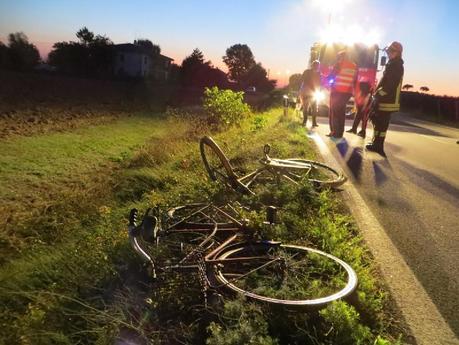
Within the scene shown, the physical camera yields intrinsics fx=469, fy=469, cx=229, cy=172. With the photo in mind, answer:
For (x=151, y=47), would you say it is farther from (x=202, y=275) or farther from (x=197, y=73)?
(x=202, y=275)

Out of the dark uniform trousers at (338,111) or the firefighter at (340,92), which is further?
the dark uniform trousers at (338,111)

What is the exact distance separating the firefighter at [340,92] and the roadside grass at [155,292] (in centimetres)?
582

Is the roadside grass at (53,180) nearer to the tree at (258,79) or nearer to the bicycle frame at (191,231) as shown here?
the bicycle frame at (191,231)

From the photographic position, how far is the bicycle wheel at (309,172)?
631 centimetres

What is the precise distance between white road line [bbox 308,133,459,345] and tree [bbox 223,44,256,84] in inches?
4081

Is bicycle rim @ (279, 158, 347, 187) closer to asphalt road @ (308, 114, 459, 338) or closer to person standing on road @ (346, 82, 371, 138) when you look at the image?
asphalt road @ (308, 114, 459, 338)

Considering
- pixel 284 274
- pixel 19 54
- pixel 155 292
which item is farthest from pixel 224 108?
pixel 19 54

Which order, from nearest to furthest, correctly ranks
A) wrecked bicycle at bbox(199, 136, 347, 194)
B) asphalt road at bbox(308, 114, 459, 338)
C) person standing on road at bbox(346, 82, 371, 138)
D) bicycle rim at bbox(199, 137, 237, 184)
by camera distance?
asphalt road at bbox(308, 114, 459, 338) → bicycle rim at bbox(199, 137, 237, 184) → wrecked bicycle at bbox(199, 136, 347, 194) → person standing on road at bbox(346, 82, 371, 138)

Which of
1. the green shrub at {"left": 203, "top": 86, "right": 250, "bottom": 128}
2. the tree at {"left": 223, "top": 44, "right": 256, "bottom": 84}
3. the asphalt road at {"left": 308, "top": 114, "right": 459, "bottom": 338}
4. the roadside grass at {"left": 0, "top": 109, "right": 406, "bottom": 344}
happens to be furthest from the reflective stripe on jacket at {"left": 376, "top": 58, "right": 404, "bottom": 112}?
the tree at {"left": 223, "top": 44, "right": 256, "bottom": 84}

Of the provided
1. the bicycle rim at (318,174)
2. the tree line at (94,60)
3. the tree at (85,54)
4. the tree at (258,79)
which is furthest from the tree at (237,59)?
the bicycle rim at (318,174)

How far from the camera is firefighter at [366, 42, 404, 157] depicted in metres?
10.4

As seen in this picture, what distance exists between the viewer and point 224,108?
658 inches

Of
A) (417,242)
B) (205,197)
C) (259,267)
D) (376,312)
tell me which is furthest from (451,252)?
(205,197)

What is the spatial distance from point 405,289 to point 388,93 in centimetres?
747
